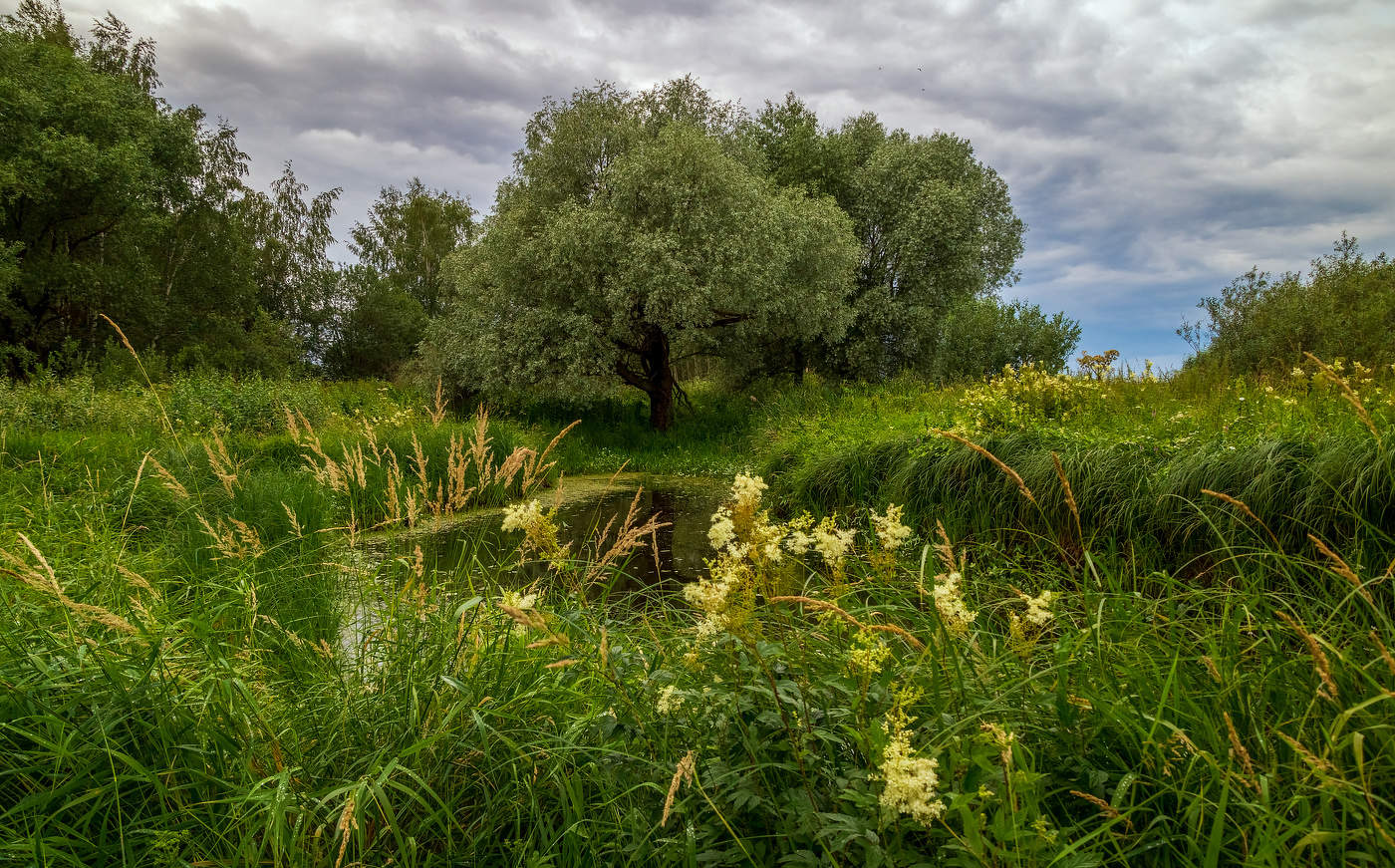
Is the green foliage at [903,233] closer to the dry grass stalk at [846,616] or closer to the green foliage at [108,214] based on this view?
the dry grass stalk at [846,616]

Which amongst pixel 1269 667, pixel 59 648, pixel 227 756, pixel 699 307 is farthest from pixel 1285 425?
pixel 699 307

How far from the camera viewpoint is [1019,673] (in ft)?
6.24

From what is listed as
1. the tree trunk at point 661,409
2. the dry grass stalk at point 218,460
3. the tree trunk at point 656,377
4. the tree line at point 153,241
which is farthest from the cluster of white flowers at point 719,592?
the tree line at point 153,241

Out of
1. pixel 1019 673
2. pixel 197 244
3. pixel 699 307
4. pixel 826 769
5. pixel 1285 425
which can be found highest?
pixel 197 244

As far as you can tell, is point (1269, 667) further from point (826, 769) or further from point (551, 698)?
point (551, 698)

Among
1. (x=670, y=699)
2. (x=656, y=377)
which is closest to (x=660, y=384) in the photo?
(x=656, y=377)

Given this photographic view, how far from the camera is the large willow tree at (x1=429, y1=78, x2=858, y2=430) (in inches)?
557

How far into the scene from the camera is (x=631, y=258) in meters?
13.9

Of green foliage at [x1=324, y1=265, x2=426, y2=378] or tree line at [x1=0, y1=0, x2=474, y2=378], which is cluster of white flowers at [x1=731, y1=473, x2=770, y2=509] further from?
green foliage at [x1=324, y1=265, x2=426, y2=378]

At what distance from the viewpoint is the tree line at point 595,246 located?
47.5 ft

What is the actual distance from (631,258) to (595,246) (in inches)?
30.6

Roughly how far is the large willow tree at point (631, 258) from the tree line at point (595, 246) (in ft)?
0.17

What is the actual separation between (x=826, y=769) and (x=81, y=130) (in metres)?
27.6

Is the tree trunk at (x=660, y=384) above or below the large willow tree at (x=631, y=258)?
below
